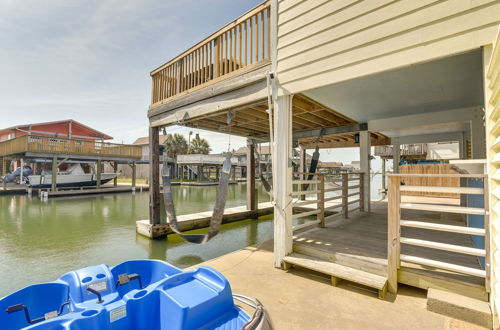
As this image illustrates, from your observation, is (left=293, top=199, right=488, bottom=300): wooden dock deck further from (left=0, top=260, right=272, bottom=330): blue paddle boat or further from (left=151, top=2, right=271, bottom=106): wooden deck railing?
(left=151, top=2, right=271, bottom=106): wooden deck railing

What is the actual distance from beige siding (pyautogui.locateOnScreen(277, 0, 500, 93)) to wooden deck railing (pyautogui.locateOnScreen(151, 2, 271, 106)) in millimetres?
419

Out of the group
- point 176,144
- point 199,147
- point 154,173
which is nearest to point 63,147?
point 154,173

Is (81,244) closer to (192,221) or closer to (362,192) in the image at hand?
(192,221)

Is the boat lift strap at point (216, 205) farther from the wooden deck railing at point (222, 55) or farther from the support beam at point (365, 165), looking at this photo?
the support beam at point (365, 165)

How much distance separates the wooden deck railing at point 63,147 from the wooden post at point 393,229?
1718cm

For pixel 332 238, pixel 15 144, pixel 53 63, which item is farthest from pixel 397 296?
pixel 15 144

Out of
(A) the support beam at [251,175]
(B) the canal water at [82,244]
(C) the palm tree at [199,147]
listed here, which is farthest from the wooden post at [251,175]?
(C) the palm tree at [199,147]

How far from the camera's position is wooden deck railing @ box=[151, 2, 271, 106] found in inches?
145

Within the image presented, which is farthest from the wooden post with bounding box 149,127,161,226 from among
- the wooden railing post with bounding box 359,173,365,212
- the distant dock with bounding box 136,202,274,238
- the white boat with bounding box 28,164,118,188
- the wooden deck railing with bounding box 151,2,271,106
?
the white boat with bounding box 28,164,118,188

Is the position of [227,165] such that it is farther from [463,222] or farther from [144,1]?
[463,222]

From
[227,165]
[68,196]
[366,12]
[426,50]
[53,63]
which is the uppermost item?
[53,63]

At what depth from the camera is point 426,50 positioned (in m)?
2.21

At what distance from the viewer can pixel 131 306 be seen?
157 cm

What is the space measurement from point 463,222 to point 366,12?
179 inches
